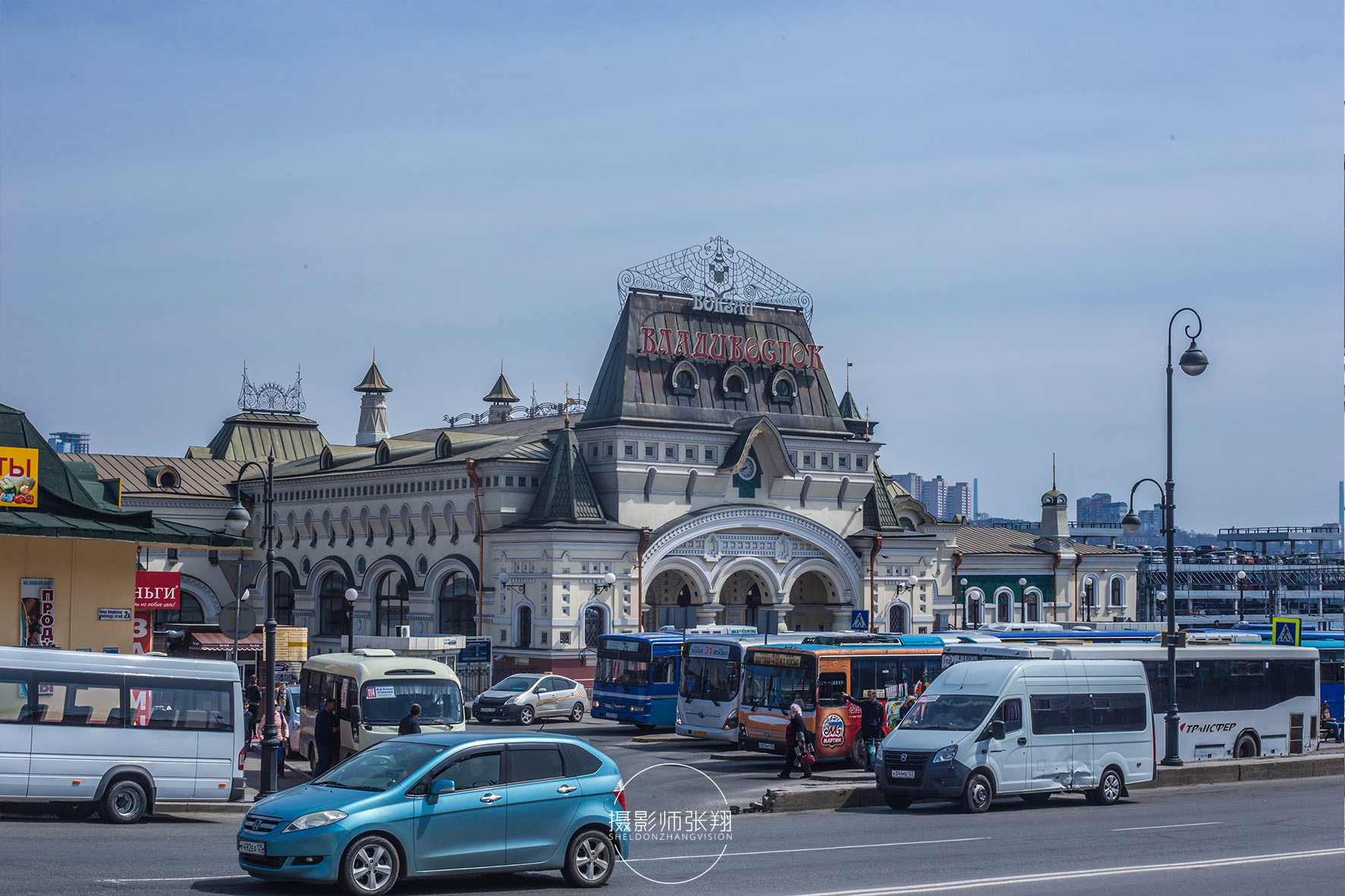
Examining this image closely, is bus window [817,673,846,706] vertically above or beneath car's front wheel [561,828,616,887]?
above

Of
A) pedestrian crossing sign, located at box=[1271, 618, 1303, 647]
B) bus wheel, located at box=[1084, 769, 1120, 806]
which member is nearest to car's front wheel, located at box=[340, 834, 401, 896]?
bus wheel, located at box=[1084, 769, 1120, 806]

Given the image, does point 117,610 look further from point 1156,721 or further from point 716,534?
point 716,534

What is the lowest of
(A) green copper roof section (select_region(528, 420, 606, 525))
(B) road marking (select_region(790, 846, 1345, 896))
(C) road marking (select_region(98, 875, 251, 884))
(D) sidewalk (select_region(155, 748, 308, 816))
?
(D) sidewalk (select_region(155, 748, 308, 816))

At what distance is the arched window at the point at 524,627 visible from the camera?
5106 cm

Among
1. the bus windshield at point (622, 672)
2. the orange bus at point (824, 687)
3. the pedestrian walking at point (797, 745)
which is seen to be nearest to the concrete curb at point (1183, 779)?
the pedestrian walking at point (797, 745)

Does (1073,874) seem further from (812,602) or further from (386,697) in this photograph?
(812,602)

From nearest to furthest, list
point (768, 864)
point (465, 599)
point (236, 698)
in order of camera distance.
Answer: point (768, 864) → point (236, 698) → point (465, 599)

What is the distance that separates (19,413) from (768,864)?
2094cm

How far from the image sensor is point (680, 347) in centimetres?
5591

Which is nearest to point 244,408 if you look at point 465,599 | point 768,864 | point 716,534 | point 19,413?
point 465,599

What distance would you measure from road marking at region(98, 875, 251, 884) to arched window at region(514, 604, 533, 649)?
118ft

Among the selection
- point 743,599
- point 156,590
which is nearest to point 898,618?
point 743,599

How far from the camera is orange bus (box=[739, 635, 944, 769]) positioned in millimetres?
30078

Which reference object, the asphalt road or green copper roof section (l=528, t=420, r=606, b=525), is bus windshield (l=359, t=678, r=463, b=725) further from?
green copper roof section (l=528, t=420, r=606, b=525)
